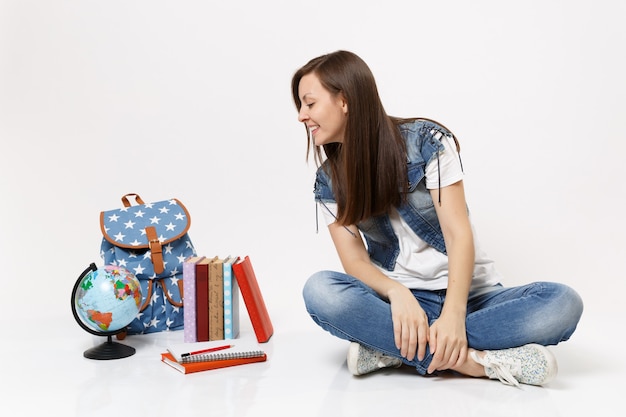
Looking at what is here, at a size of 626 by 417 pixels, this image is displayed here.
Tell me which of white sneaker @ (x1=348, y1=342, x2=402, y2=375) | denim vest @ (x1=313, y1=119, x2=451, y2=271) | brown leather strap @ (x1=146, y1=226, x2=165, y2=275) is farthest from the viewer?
brown leather strap @ (x1=146, y1=226, x2=165, y2=275)

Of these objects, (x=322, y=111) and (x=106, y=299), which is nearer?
(x=322, y=111)

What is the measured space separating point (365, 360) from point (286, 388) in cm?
27

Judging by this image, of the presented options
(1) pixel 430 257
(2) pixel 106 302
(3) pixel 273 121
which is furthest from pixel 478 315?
(3) pixel 273 121

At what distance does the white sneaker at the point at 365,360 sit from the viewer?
239 cm

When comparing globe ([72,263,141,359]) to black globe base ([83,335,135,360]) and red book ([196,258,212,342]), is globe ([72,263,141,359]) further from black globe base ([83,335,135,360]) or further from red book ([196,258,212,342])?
red book ([196,258,212,342])

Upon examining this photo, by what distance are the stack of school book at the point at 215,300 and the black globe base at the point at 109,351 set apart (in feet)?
0.85

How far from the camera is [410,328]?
230cm

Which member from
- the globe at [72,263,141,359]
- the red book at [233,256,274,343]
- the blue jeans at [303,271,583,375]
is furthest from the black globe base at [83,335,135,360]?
the blue jeans at [303,271,583,375]

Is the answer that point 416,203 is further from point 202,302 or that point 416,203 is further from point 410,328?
point 202,302

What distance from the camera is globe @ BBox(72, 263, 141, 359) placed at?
8.67ft

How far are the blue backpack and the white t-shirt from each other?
835 mm

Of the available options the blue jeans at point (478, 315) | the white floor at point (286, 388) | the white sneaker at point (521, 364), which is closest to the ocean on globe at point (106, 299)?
the white floor at point (286, 388)

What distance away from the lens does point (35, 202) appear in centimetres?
394

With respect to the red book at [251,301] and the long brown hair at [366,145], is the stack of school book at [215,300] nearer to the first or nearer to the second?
the red book at [251,301]
